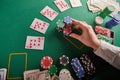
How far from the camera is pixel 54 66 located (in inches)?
49.6

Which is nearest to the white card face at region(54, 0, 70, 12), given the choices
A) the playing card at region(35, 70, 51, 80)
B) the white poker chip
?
the white poker chip

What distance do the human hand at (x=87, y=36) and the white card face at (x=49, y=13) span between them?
0.18m

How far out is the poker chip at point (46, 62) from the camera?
1.25 meters

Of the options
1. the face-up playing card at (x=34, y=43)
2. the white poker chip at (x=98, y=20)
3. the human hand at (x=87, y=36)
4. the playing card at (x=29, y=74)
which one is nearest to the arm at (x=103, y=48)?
the human hand at (x=87, y=36)

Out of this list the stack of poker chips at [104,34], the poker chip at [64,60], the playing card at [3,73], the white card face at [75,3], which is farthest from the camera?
the white card face at [75,3]

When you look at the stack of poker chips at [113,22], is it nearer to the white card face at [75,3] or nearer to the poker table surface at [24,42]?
the poker table surface at [24,42]

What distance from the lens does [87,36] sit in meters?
1.32

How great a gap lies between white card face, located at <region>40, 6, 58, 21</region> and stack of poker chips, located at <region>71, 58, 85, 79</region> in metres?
0.36

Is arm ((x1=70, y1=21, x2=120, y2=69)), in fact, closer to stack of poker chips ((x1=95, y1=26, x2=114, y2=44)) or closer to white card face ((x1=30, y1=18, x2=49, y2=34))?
stack of poker chips ((x1=95, y1=26, x2=114, y2=44))

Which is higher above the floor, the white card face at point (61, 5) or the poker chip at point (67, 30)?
the white card face at point (61, 5)

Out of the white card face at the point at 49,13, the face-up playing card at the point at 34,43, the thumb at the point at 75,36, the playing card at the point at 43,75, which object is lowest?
the playing card at the point at 43,75

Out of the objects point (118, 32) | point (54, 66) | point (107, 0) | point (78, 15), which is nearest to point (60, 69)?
point (54, 66)

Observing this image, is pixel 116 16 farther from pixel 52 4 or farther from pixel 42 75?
pixel 42 75

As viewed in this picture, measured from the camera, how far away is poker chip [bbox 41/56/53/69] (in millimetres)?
1250
